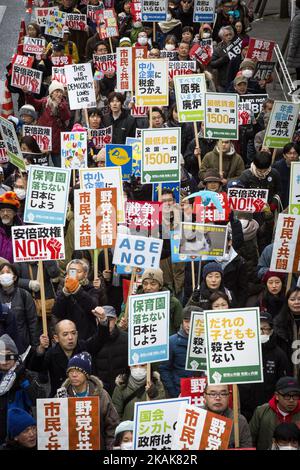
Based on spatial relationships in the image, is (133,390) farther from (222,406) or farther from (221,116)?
(221,116)

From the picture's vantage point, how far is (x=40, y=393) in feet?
35.6

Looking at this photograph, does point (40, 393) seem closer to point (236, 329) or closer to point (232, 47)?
point (236, 329)

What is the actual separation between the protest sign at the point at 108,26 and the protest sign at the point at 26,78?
3480mm

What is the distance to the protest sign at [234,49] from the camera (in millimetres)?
21266

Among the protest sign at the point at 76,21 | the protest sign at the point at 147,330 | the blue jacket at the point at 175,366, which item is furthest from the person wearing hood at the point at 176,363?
the protest sign at the point at 76,21

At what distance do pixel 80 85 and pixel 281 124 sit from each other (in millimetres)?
3209

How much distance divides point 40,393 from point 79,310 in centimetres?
120

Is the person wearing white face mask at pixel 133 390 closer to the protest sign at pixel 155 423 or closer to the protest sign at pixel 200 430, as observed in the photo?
the protest sign at pixel 155 423

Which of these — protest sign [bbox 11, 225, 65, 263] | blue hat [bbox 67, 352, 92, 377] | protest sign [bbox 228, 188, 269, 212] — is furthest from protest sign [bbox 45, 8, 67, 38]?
blue hat [bbox 67, 352, 92, 377]

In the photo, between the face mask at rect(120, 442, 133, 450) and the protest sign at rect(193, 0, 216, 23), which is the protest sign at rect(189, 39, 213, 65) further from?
the face mask at rect(120, 442, 133, 450)

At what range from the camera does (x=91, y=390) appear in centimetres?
1034

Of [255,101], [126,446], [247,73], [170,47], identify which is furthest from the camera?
[170,47]

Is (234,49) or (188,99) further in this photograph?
(234,49)

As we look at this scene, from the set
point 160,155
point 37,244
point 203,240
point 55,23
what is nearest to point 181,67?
point 55,23
